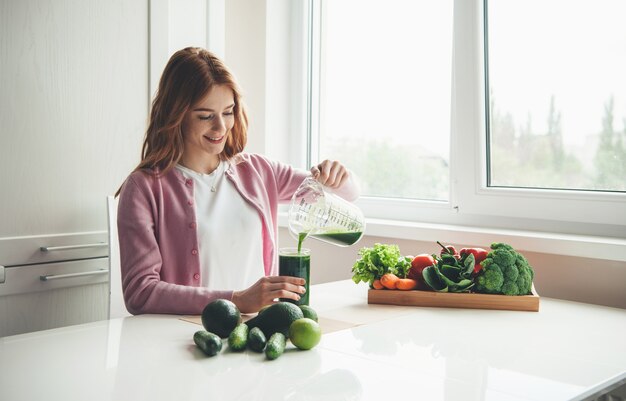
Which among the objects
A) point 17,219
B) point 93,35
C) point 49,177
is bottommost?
point 17,219

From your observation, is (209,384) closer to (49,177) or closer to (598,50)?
(49,177)

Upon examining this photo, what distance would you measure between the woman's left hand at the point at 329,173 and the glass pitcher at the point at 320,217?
0.20 meters

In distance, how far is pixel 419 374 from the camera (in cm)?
126

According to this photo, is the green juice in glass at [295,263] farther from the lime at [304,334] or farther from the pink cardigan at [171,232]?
the lime at [304,334]

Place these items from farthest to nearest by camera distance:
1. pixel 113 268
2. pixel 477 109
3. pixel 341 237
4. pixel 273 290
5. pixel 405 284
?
1. pixel 477 109
2. pixel 113 268
3. pixel 405 284
4. pixel 341 237
5. pixel 273 290

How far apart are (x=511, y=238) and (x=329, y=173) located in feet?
2.10

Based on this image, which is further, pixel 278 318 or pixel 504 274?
pixel 504 274

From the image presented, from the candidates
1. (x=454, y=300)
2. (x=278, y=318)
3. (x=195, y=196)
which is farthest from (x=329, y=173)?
(x=278, y=318)

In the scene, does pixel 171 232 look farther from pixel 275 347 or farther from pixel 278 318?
pixel 275 347

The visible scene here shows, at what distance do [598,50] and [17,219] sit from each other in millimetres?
1929

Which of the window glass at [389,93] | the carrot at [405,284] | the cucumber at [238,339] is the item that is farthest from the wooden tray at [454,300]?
the window glass at [389,93]

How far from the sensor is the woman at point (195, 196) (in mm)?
A: 1863

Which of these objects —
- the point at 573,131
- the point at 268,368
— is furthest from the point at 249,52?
the point at 268,368

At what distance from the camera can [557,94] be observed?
2236 millimetres
